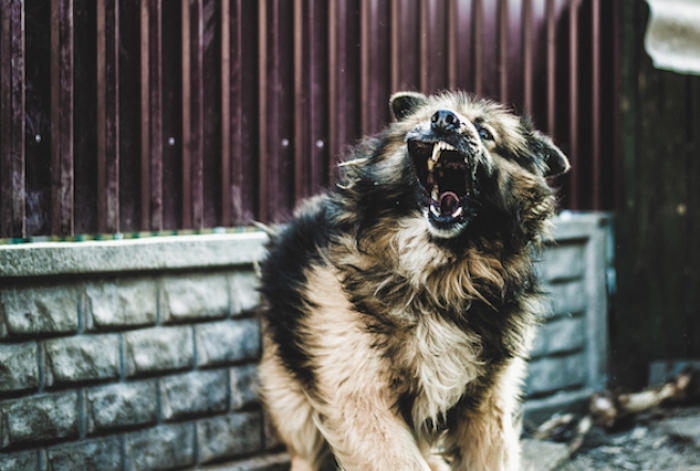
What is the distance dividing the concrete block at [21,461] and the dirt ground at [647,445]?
316 cm

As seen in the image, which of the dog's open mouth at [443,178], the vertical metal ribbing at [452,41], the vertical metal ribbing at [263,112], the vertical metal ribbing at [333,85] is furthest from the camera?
the vertical metal ribbing at [452,41]

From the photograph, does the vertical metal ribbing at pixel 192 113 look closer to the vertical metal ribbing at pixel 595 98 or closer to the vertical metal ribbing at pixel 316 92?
the vertical metal ribbing at pixel 316 92

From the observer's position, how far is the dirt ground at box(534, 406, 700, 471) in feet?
14.3

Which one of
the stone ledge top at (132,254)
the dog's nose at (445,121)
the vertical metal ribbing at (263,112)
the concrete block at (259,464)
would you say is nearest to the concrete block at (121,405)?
the concrete block at (259,464)

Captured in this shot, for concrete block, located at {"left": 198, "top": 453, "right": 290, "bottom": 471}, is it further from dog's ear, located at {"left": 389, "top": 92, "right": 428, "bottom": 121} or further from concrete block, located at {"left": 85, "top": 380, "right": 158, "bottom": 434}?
dog's ear, located at {"left": 389, "top": 92, "right": 428, "bottom": 121}

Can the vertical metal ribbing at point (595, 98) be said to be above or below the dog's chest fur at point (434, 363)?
above

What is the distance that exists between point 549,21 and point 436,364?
3.65m

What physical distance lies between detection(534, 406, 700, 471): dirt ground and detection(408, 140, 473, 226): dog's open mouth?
2.24 meters

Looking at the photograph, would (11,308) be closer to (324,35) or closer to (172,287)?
(172,287)

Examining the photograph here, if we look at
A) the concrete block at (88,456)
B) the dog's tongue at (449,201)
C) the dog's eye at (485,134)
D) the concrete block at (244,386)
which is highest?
the dog's eye at (485,134)

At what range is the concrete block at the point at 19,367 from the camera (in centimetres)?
323

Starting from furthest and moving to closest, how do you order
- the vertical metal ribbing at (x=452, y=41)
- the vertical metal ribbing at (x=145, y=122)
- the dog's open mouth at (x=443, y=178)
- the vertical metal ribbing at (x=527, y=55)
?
the vertical metal ribbing at (x=527, y=55), the vertical metal ribbing at (x=452, y=41), the vertical metal ribbing at (x=145, y=122), the dog's open mouth at (x=443, y=178)

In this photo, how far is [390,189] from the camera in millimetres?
3221

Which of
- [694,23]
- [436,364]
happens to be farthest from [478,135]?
[694,23]
